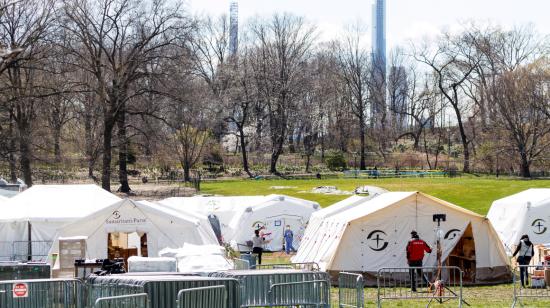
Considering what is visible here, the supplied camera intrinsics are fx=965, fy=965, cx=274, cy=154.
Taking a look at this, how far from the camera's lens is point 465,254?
25484mm

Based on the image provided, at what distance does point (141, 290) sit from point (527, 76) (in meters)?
65.6

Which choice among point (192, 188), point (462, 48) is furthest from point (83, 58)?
point (462, 48)

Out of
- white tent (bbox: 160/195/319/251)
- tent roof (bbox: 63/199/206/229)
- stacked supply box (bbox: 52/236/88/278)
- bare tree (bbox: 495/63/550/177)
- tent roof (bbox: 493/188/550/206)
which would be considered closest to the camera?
stacked supply box (bbox: 52/236/88/278)

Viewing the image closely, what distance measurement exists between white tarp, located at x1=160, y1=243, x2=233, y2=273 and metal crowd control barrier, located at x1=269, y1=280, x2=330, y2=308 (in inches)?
132

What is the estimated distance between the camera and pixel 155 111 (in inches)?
2413

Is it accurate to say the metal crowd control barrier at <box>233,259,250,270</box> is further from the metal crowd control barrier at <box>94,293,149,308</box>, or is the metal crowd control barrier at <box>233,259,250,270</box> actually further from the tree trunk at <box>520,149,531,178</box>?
the tree trunk at <box>520,149,531,178</box>

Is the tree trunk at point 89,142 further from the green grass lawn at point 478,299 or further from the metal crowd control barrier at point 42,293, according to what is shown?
the metal crowd control barrier at point 42,293

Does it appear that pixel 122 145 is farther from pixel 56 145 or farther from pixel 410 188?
pixel 410 188

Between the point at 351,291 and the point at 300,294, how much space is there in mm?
1742

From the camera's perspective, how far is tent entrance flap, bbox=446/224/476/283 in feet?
82.5

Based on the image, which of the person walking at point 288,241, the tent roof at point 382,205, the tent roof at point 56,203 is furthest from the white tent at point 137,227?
the person walking at point 288,241

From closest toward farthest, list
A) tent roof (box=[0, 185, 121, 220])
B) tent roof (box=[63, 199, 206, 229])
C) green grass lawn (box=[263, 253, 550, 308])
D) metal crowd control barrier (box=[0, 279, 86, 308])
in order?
metal crowd control barrier (box=[0, 279, 86, 308])
green grass lawn (box=[263, 253, 550, 308])
tent roof (box=[63, 199, 206, 229])
tent roof (box=[0, 185, 121, 220])

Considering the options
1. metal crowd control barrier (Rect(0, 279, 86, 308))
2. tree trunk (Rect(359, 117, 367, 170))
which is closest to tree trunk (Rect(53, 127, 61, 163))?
tree trunk (Rect(359, 117, 367, 170))

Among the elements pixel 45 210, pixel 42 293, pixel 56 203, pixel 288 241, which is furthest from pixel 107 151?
pixel 42 293
